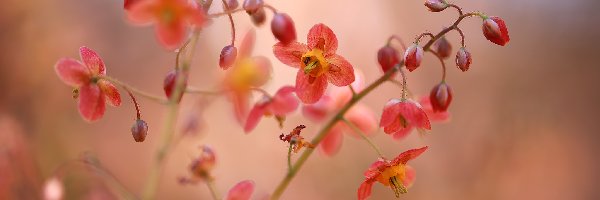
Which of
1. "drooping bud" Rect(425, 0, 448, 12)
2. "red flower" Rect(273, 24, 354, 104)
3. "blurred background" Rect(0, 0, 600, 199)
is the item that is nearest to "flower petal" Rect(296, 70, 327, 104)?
"red flower" Rect(273, 24, 354, 104)

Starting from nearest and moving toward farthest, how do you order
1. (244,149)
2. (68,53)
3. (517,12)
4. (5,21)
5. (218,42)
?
(5,21), (68,53), (218,42), (244,149), (517,12)

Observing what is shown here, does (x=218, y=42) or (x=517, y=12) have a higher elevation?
(x=517, y=12)

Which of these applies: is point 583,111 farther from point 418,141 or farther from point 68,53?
point 68,53

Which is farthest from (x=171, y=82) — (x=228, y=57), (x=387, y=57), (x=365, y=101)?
(x=365, y=101)

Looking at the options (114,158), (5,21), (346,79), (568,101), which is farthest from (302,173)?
(346,79)

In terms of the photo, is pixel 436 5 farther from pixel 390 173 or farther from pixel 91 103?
pixel 91 103

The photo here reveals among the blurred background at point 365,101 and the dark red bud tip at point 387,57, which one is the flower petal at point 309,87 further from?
the blurred background at point 365,101

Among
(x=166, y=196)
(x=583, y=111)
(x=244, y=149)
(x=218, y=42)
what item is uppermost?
(x=583, y=111)
